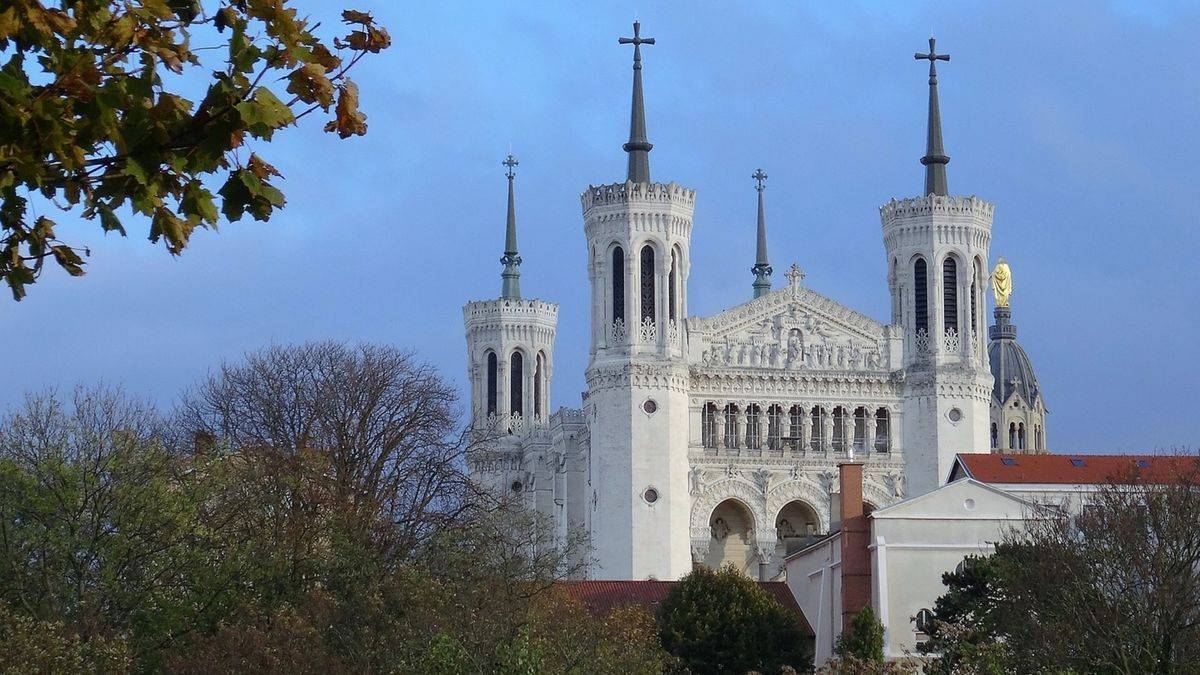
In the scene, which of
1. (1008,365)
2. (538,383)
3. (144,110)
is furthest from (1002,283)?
(144,110)

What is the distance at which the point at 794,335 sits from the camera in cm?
8856

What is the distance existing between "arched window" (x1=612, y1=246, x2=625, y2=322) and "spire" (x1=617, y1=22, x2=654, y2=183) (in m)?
3.68

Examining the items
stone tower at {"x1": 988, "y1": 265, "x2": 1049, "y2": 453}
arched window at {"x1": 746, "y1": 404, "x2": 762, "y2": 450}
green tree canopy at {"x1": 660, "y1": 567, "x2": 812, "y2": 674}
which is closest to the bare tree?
green tree canopy at {"x1": 660, "y1": 567, "x2": 812, "y2": 674}

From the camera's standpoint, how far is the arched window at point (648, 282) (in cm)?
8556

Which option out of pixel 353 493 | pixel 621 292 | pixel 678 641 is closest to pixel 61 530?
pixel 353 493

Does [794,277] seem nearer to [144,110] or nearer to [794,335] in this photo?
[794,335]

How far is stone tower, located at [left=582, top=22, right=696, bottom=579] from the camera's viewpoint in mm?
82438

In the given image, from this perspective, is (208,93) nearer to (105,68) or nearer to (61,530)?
(105,68)

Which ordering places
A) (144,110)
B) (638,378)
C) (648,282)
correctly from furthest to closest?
(648,282) → (638,378) → (144,110)

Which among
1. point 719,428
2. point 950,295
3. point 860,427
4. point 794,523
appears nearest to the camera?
point 719,428

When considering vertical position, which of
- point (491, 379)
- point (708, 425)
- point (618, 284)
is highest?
point (618, 284)

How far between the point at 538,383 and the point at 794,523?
72.9 ft

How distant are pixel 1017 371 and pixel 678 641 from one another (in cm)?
9371

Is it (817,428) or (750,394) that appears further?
(817,428)
